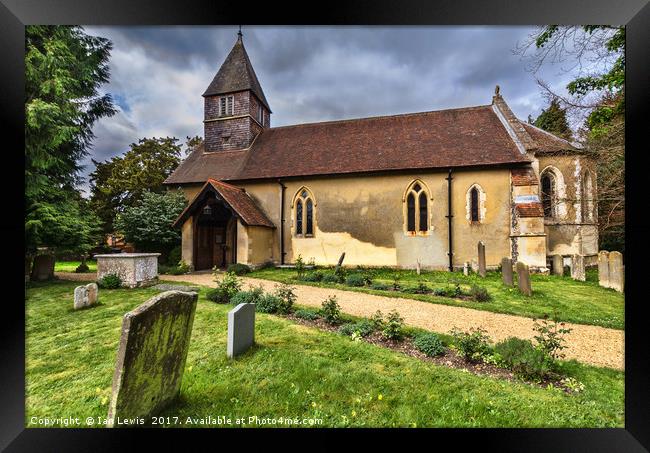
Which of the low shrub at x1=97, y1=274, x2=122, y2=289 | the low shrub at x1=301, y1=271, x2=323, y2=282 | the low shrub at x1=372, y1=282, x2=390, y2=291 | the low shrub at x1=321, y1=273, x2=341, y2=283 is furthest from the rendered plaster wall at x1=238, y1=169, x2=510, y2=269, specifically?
the low shrub at x1=97, y1=274, x2=122, y2=289

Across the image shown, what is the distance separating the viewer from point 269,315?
199 inches

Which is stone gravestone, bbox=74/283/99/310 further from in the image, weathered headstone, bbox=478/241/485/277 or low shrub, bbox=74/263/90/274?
weathered headstone, bbox=478/241/485/277

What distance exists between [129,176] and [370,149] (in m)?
9.37

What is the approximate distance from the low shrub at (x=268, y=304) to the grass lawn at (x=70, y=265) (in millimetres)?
3683

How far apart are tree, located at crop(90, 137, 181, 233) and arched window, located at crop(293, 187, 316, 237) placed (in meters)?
5.35

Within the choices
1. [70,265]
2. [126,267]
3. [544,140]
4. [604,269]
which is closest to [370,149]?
[544,140]

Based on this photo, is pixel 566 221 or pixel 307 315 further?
pixel 566 221

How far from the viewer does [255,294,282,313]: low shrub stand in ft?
17.1

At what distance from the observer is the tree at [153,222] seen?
811 cm

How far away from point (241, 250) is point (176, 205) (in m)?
3.65

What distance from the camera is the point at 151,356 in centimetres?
224

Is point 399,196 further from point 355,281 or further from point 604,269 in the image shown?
point 604,269

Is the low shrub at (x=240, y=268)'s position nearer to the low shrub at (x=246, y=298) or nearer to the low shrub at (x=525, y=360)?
the low shrub at (x=246, y=298)
